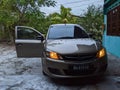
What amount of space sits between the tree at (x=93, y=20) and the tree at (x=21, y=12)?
4638mm

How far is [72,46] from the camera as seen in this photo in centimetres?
728

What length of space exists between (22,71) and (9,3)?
36.8 ft

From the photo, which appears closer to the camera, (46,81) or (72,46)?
(72,46)

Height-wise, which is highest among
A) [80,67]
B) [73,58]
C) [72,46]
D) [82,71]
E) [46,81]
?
[72,46]

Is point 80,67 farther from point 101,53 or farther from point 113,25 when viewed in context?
point 113,25

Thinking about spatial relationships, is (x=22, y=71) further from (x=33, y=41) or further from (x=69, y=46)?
(x=69, y=46)

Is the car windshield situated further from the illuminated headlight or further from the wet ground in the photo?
the illuminated headlight

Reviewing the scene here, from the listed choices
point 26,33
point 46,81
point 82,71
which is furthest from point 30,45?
point 82,71

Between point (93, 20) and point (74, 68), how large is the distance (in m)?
17.3

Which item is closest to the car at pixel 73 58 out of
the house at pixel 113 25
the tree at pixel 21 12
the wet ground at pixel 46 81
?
the wet ground at pixel 46 81

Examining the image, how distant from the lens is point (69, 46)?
23.9 ft

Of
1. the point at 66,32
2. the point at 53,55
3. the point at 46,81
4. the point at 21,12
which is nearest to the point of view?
the point at 53,55

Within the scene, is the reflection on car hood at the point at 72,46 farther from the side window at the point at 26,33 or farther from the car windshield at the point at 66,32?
the side window at the point at 26,33

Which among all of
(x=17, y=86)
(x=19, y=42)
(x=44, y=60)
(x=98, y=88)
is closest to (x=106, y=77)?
(x=98, y=88)
